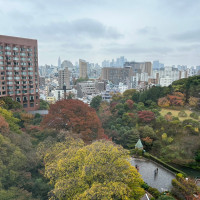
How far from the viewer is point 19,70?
2950cm

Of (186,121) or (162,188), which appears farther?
(186,121)

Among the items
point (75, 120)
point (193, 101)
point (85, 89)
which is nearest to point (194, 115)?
point (193, 101)

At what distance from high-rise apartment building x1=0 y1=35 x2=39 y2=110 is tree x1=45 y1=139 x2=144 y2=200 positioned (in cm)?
2406

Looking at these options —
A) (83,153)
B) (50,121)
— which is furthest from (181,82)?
(83,153)

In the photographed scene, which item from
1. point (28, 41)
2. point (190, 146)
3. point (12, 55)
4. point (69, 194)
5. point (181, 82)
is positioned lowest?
point (190, 146)

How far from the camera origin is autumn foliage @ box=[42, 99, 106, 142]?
1470 centimetres

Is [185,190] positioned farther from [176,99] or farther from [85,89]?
[85,89]

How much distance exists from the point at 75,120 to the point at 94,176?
7.26 metres

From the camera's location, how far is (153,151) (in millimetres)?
18922

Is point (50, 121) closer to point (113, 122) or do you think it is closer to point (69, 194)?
point (69, 194)

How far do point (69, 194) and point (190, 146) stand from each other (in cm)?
1394

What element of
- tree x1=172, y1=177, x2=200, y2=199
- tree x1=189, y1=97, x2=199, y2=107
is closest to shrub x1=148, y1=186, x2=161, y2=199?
tree x1=172, y1=177, x2=200, y2=199

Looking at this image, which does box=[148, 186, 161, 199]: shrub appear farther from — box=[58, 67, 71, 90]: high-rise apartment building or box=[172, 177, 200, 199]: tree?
box=[58, 67, 71, 90]: high-rise apartment building

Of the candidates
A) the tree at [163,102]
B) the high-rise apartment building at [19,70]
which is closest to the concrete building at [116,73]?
the high-rise apartment building at [19,70]
